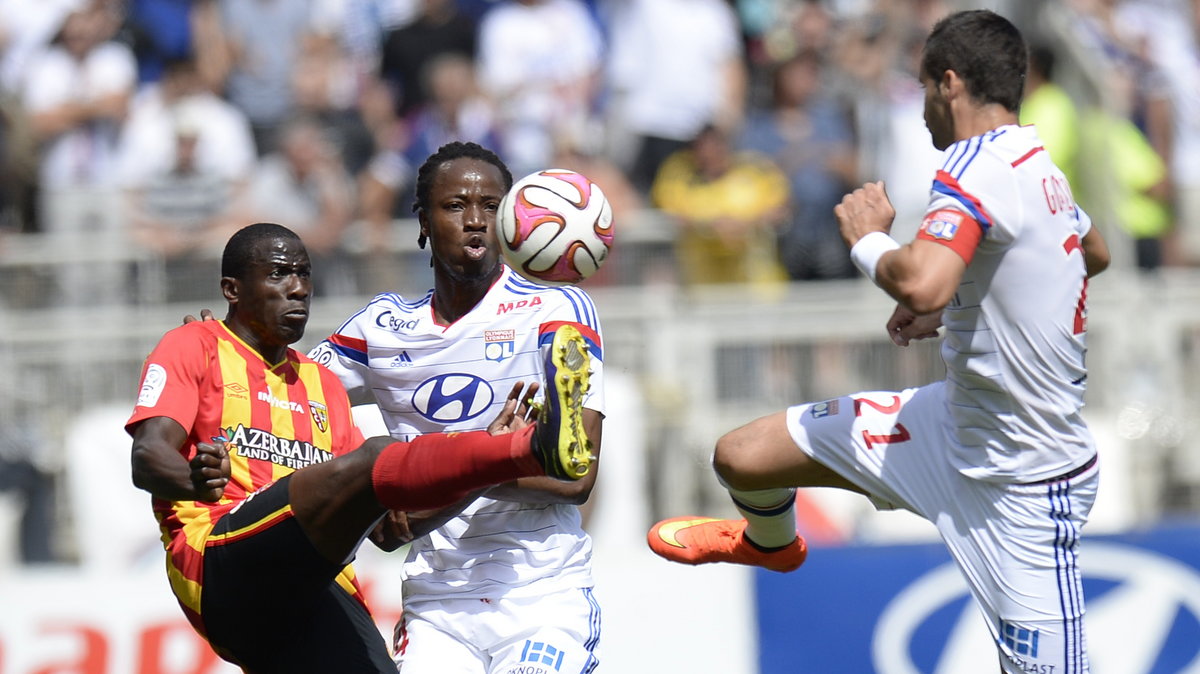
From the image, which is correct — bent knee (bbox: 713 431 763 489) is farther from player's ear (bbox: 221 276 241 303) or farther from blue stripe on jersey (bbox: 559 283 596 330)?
player's ear (bbox: 221 276 241 303)

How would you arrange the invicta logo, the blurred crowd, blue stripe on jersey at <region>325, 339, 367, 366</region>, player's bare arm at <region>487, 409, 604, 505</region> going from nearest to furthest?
player's bare arm at <region>487, 409, 604, 505</region>, the invicta logo, blue stripe on jersey at <region>325, 339, 367, 366</region>, the blurred crowd

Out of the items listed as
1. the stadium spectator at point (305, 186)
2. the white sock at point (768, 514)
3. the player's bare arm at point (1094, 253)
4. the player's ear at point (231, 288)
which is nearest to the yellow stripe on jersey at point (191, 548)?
the player's ear at point (231, 288)

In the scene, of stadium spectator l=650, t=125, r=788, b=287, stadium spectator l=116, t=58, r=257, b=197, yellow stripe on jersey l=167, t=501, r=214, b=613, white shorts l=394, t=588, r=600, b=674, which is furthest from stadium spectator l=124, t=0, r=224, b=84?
white shorts l=394, t=588, r=600, b=674

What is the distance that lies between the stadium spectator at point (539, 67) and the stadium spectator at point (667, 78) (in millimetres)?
245

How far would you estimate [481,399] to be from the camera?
5.46 meters

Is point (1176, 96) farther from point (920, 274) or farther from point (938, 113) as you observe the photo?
point (920, 274)

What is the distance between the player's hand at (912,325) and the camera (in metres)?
5.55

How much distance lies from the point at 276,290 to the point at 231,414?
451 millimetres

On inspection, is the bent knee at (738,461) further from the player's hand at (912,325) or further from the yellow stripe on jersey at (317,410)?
the yellow stripe on jersey at (317,410)

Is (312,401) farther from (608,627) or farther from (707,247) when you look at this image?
(707,247)

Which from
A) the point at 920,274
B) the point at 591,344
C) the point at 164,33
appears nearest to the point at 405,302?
the point at 591,344

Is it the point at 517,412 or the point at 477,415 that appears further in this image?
the point at 477,415

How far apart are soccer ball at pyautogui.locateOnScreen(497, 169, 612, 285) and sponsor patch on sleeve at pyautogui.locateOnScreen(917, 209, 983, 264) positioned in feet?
4.04

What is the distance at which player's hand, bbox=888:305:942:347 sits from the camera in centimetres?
555
